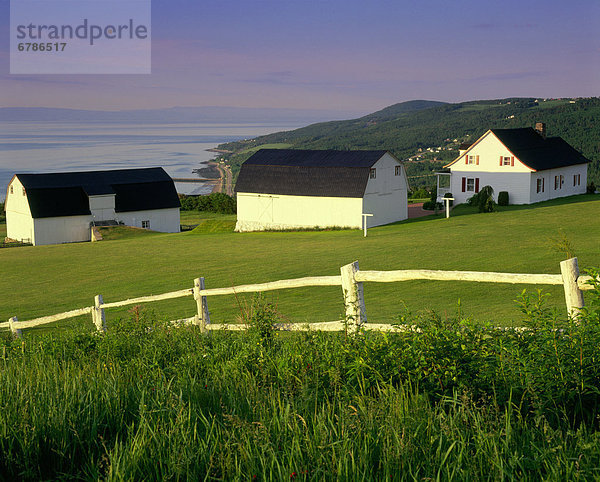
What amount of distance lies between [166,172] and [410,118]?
5145 inches

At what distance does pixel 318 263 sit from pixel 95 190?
32.7 meters

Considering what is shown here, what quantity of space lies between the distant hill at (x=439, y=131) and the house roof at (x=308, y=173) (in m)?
41.8

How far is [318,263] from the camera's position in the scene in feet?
92.3

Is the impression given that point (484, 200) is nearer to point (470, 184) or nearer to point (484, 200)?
point (484, 200)

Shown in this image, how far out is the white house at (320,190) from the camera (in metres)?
45.8

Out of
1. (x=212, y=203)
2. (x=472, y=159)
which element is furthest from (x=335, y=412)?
(x=212, y=203)

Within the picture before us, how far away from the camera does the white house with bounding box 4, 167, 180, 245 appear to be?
172 ft

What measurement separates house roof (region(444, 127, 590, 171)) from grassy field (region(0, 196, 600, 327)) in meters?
5.71

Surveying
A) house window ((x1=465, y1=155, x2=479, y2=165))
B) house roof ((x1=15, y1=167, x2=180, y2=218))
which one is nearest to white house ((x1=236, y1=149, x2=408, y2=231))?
house window ((x1=465, y1=155, x2=479, y2=165))

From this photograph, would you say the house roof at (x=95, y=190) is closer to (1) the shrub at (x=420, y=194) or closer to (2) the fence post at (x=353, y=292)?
(1) the shrub at (x=420, y=194)

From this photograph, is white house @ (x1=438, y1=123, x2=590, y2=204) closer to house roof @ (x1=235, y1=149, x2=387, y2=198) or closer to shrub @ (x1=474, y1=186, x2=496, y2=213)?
shrub @ (x1=474, y1=186, x2=496, y2=213)

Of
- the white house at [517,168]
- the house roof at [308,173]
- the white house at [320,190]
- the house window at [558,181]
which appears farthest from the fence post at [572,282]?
the house window at [558,181]

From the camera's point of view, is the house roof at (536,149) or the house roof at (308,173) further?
the house roof at (536,149)

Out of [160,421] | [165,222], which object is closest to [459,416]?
[160,421]
